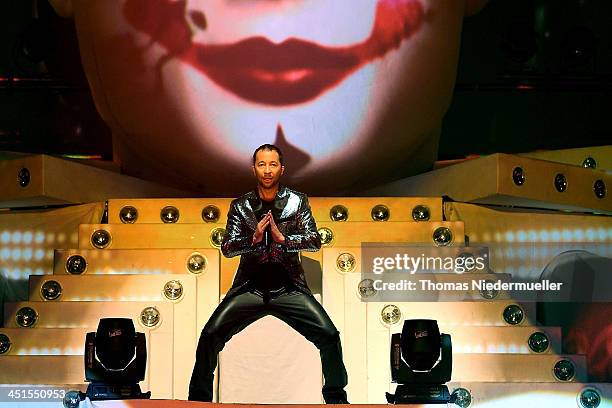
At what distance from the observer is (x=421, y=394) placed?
4238mm

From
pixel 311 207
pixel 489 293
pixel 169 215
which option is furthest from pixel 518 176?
pixel 169 215

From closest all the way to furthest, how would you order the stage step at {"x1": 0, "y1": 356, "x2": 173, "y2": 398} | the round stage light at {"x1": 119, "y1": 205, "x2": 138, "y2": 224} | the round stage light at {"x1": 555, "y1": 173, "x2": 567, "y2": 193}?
the stage step at {"x1": 0, "y1": 356, "x2": 173, "y2": 398}
the round stage light at {"x1": 119, "y1": 205, "x2": 138, "y2": 224}
the round stage light at {"x1": 555, "y1": 173, "x2": 567, "y2": 193}

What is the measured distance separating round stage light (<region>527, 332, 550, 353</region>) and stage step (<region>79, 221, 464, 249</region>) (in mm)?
498

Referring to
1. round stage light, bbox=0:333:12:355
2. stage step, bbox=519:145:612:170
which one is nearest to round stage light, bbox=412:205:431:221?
stage step, bbox=519:145:612:170

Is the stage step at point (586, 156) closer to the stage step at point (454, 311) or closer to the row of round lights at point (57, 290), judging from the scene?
the stage step at point (454, 311)

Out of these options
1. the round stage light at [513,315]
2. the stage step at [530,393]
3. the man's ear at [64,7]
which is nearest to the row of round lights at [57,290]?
the stage step at [530,393]

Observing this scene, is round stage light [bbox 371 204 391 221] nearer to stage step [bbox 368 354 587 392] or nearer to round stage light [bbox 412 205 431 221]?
round stage light [bbox 412 205 431 221]

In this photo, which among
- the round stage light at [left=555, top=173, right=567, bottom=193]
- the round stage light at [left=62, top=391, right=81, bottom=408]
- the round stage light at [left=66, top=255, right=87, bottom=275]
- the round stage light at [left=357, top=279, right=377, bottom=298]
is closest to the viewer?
the round stage light at [left=62, top=391, right=81, bottom=408]

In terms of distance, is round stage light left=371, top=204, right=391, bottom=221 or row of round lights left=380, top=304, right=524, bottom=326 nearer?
row of round lights left=380, top=304, right=524, bottom=326

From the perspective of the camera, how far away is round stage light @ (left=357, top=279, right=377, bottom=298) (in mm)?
5238

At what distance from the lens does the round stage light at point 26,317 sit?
17.1 feet

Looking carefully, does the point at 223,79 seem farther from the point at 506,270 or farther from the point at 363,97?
the point at 506,270

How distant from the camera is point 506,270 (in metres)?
5.62

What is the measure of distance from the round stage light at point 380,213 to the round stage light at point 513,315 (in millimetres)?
620
